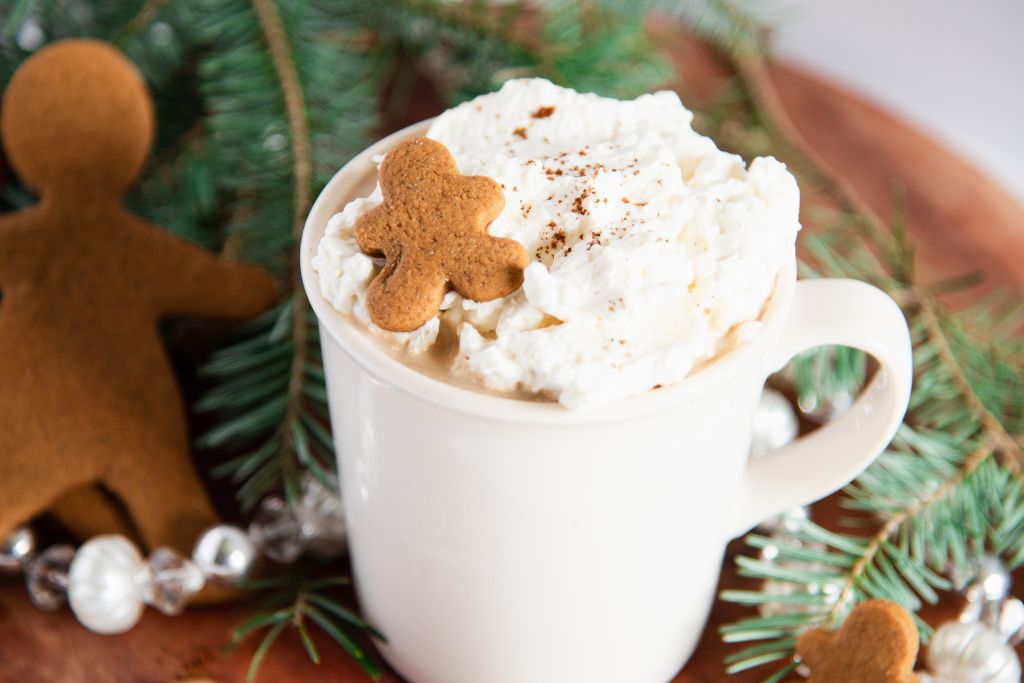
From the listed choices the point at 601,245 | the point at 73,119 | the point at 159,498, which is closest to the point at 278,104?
the point at 73,119

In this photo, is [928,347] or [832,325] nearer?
[832,325]

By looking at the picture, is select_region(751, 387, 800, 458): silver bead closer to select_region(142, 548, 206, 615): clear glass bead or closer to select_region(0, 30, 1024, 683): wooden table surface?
select_region(0, 30, 1024, 683): wooden table surface

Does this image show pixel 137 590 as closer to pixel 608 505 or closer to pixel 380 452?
pixel 380 452

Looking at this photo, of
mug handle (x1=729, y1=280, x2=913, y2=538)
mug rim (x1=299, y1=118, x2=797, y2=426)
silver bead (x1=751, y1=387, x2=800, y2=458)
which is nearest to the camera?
mug rim (x1=299, y1=118, x2=797, y2=426)

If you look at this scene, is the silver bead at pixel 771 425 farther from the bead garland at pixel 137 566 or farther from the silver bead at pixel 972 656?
the bead garland at pixel 137 566

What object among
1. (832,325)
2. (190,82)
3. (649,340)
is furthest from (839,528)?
(190,82)

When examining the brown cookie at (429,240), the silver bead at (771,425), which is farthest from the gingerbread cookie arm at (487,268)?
the silver bead at (771,425)

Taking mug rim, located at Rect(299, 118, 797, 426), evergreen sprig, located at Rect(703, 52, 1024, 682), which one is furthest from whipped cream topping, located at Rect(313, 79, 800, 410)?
evergreen sprig, located at Rect(703, 52, 1024, 682)
